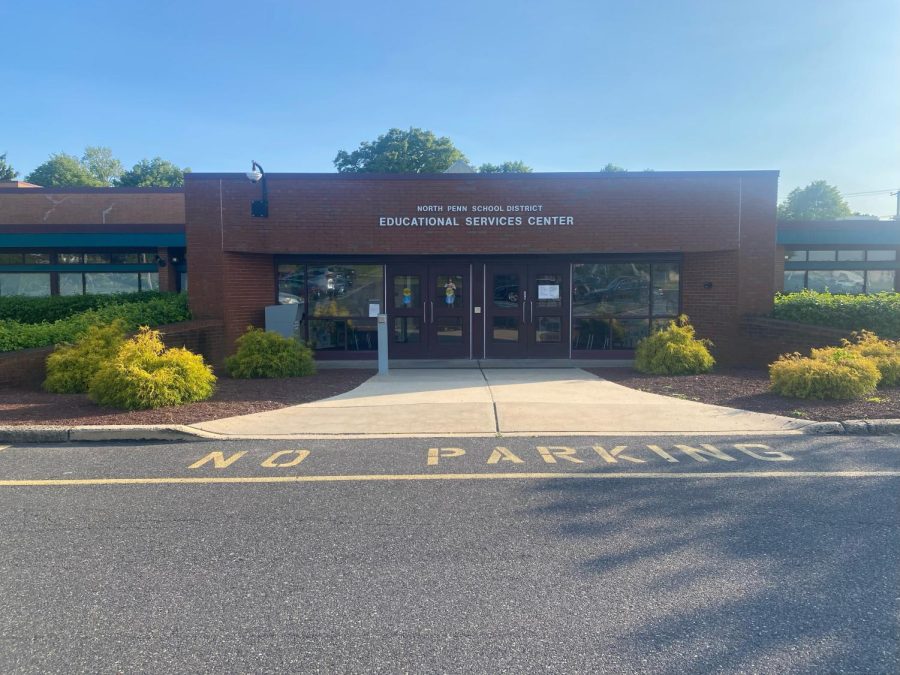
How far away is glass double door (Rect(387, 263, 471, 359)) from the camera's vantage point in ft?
47.4

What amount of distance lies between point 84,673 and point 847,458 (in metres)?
6.67

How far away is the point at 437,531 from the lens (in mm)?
4500

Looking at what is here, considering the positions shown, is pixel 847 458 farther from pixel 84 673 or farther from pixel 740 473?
pixel 84 673

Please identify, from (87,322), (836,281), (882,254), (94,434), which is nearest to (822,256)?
(836,281)

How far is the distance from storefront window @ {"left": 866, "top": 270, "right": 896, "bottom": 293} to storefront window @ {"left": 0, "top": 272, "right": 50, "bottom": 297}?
2548 cm

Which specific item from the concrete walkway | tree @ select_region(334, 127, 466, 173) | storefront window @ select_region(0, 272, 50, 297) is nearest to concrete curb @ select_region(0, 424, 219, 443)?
the concrete walkway

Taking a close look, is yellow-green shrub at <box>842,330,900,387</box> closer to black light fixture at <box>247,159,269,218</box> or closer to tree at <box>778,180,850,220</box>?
black light fixture at <box>247,159,269,218</box>

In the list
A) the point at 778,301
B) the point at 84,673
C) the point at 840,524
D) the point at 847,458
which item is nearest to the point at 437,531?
the point at 84,673

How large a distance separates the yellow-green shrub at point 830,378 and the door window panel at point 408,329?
7.70m

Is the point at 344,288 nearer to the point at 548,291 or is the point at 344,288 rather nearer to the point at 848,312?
the point at 548,291

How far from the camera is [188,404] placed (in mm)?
8906

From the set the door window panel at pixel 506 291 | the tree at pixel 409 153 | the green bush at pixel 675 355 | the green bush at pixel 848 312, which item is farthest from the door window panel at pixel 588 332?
the tree at pixel 409 153

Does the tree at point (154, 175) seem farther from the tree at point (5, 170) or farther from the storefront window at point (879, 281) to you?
the storefront window at point (879, 281)

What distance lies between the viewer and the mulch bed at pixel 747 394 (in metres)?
8.03
